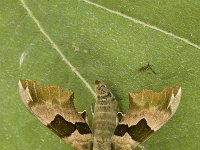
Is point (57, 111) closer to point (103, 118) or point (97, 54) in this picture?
point (103, 118)

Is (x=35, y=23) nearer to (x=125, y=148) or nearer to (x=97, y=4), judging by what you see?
(x=97, y=4)

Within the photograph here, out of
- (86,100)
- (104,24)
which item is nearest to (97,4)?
(104,24)

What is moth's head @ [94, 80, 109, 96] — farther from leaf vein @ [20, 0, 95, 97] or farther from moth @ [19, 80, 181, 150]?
leaf vein @ [20, 0, 95, 97]

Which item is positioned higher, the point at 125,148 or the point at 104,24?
the point at 104,24

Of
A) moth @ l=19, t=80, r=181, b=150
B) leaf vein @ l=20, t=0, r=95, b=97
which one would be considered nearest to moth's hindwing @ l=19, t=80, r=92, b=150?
moth @ l=19, t=80, r=181, b=150

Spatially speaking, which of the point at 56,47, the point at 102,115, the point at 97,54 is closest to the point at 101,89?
the point at 102,115

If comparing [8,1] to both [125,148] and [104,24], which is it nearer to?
[104,24]

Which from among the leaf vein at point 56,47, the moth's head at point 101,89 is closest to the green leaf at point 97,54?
the leaf vein at point 56,47
